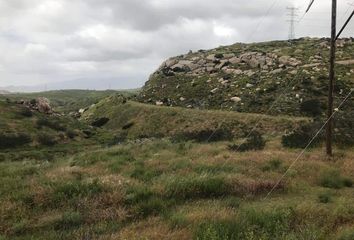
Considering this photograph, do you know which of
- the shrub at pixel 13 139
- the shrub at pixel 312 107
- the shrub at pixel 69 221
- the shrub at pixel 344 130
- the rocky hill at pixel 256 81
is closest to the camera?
the shrub at pixel 69 221

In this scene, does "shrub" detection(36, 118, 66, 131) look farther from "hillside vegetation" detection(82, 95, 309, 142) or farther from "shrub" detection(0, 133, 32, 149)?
"hillside vegetation" detection(82, 95, 309, 142)

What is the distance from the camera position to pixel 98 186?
13781 millimetres

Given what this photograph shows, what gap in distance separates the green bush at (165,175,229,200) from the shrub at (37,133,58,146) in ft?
129

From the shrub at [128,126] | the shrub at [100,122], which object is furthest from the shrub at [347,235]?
the shrub at [100,122]

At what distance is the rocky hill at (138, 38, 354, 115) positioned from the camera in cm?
6081

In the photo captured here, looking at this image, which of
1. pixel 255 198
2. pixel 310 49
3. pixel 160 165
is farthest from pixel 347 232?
pixel 310 49

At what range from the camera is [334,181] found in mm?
18031

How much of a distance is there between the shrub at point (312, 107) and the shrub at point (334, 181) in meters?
35.7

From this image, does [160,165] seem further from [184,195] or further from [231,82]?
[231,82]

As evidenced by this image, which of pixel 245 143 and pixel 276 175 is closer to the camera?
pixel 276 175

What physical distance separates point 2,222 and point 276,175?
Answer: 463 inches

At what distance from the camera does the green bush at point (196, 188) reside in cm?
1398

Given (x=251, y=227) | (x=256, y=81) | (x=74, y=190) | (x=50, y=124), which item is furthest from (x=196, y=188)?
(x=256, y=81)

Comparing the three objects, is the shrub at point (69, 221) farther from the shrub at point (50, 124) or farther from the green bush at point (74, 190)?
the shrub at point (50, 124)
